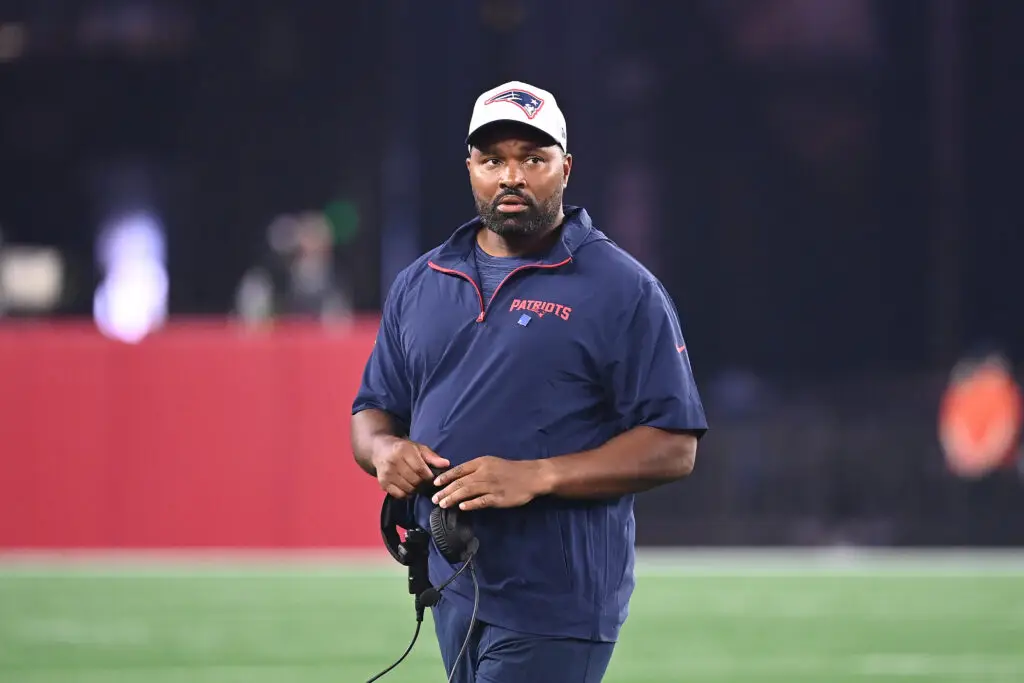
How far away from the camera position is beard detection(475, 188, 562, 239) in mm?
3334

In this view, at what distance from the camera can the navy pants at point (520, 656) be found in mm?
3279

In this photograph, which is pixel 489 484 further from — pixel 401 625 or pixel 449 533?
pixel 401 625

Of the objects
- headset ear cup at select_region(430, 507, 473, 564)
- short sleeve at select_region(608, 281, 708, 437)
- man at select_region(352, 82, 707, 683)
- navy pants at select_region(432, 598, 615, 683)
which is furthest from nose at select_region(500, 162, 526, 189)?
navy pants at select_region(432, 598, 615, 683)

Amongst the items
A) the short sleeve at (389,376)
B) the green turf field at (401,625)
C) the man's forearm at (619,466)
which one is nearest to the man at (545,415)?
the man's forearm at (619,466)

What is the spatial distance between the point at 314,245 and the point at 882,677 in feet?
24.9

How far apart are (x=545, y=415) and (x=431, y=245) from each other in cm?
1151

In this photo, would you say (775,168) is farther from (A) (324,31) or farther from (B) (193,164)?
(B) (193,164)

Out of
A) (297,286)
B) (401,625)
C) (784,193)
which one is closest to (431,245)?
(297,286)

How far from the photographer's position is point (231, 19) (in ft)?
54.1

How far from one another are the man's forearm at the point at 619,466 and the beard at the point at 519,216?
45 centimetres

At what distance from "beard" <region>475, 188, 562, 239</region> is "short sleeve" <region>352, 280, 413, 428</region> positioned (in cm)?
31

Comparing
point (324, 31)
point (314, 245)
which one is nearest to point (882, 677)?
point (314, 245)

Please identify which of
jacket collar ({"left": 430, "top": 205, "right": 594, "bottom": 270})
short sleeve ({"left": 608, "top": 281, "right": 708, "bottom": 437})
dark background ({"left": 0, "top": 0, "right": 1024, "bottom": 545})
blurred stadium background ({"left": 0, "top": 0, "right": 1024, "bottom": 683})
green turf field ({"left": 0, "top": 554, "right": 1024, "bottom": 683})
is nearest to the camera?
short sleeve ({"left": 608, "top": 281, "right": 708, "bottom": 437})

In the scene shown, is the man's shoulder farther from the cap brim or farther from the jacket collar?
the cap brim
